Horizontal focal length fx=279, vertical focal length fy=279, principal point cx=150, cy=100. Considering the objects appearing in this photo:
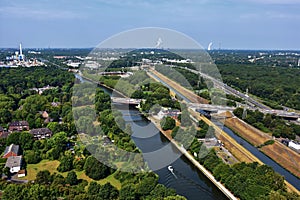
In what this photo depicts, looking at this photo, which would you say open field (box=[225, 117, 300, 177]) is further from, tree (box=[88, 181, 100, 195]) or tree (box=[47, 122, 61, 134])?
tree (box=[47, 122, 61, 134])

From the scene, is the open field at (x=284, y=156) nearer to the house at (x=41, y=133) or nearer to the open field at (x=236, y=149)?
the open field at (x=236, y=149)

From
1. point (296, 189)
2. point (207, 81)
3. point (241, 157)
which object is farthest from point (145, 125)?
point (207, 81)

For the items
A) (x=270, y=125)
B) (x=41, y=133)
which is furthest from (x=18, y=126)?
(x=270, y=125)

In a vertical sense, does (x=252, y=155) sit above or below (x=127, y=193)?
below

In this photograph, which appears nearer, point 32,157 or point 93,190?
point 93,190

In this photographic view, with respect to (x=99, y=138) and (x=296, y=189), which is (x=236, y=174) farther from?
(x=99, y=138)

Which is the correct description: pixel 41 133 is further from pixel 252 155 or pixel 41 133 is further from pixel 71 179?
pixel 252 155
